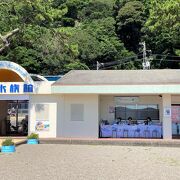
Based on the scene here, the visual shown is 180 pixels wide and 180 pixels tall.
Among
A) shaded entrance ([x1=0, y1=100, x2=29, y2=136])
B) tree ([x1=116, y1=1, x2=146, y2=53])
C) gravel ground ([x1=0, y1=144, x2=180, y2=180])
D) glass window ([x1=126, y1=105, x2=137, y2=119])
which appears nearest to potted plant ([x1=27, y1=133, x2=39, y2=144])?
gravel ground ([x1=0, y1=144, x2=180, y2=180])

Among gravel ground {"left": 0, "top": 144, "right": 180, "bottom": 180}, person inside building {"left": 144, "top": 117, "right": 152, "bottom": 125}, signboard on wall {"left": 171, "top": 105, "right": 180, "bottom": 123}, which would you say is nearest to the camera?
gravel ground {"left": 0, "top": 144, "right": 180, "bottom": 180}

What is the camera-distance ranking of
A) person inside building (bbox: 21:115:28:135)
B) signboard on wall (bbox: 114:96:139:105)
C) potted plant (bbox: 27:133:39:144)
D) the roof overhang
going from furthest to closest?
1. person inside building (bbox: 21:115:28:135)
2. signboard on wall (bbox: 114:96:139:105)
3. the roof overhang
4. potted plant (bbox: 27:133:39:144)

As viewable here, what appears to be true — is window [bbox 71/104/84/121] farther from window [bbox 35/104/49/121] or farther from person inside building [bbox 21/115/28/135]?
person inside building [bbox 21/115/28/135]

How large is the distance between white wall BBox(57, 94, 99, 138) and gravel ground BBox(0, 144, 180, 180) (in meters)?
6.54

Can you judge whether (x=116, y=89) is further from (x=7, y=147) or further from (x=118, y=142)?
(x=7, y=147)

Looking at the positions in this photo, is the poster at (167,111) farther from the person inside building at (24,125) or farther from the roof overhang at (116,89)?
the person inside building at (24,125)

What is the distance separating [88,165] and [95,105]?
11.0 metres

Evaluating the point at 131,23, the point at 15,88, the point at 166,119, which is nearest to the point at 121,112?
the point at 166,119

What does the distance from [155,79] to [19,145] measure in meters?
8.95

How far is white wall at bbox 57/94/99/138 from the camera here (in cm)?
2308

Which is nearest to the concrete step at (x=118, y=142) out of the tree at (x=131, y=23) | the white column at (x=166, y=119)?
the white column at (x=166, y=119)

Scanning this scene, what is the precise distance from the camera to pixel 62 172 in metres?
10.8

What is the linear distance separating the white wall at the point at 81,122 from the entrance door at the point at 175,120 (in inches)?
191

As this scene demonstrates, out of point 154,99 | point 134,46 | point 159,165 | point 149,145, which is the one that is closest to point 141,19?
point 134,46
